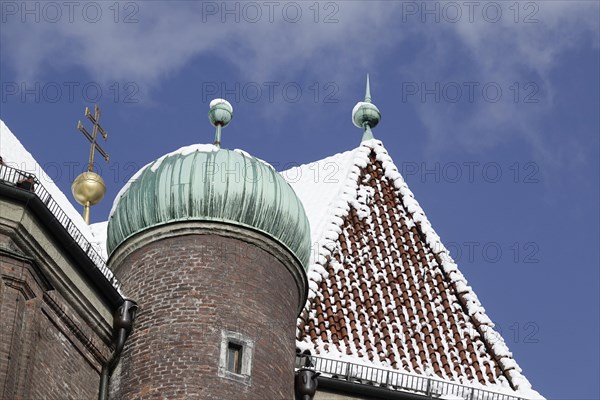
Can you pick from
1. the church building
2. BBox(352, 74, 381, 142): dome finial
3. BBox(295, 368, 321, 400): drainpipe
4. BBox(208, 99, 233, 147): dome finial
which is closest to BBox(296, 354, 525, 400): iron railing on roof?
the church building

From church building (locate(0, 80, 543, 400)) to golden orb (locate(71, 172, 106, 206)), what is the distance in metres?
6.17

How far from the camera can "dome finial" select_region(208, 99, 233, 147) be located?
33.0m

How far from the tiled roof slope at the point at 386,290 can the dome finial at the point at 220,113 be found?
2.67 metres

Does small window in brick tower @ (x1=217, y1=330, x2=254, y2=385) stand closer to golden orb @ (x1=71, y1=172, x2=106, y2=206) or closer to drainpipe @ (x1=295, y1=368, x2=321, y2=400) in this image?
drainpipe @ (x1=295, y1=368, x2=321, y2=400)

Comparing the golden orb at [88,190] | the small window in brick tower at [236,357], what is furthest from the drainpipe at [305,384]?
the golden orb at [88,190]

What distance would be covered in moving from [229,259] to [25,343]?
3.75 meters

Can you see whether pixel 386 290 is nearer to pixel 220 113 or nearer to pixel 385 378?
pixel 385 378

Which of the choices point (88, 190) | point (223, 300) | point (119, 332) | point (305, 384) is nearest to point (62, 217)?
point (119, 332)

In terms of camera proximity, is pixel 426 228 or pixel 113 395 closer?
pixel 113 395

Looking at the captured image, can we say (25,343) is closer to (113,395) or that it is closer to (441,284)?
(113,395)

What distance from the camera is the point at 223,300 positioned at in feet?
97.6

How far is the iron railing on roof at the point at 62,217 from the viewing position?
28406 mm

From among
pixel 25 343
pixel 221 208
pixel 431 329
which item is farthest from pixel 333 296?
pixel 25 343

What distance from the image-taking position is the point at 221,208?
30406mm
